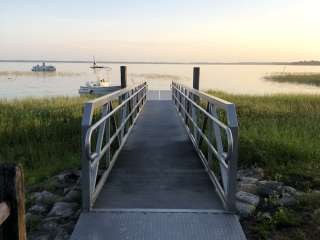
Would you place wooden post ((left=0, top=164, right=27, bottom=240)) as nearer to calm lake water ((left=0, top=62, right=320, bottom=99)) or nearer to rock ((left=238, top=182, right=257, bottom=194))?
rock ((left=238, top=182, right=257, bottom=194))

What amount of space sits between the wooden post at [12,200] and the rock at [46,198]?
258 cm

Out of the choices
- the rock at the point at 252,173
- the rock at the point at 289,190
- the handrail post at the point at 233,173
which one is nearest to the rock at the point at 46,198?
the handrail post at the point at 233,173

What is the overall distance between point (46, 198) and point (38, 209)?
405 mm

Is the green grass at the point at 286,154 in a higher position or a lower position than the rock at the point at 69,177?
higher

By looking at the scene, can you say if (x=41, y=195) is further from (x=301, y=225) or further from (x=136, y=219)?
(x=301, y=225)

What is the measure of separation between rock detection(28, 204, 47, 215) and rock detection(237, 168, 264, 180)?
265 cm

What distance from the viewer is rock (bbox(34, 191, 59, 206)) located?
4.65 meters

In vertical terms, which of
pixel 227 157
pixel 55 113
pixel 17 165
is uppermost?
pixel 17 165

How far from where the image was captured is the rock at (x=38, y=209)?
4333mm

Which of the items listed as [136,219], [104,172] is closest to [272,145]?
[104,172]

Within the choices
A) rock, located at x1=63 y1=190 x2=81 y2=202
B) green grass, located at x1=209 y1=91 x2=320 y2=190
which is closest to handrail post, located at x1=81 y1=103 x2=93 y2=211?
rock, located at x1=63 y1=190 x2=81 y2=202

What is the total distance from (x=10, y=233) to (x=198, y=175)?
339cm

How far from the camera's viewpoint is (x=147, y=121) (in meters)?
10.1

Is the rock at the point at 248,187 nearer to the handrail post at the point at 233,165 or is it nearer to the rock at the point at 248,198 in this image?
the rock at the point at 248,198
